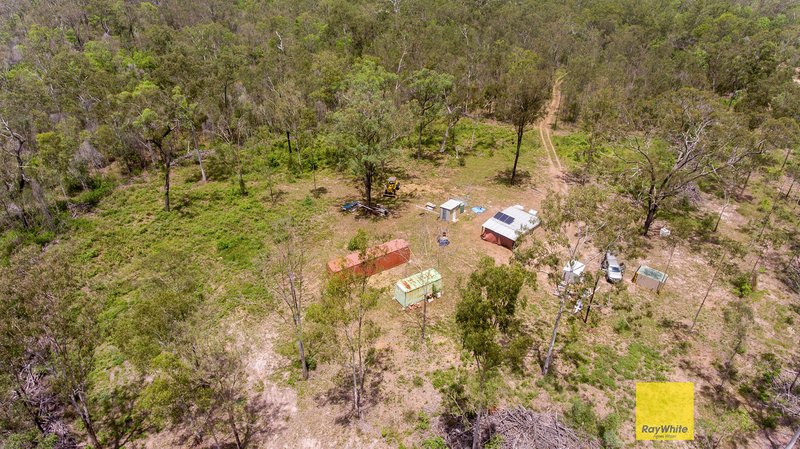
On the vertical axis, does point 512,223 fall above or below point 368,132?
below

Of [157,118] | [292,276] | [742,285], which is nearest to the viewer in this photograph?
[292,276]

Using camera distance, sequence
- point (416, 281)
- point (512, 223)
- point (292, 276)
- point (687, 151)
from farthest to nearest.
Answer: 1. point (512, 223)
2. point (687, 151)
3. point (416, 281)
4. point (292, 276)

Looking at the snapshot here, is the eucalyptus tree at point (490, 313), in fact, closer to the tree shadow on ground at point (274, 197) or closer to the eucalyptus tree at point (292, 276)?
the eucalyptus tree at point (292, 276)

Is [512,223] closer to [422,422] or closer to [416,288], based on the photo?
[416,288]

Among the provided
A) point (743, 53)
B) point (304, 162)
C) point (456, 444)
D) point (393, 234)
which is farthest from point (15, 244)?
point (743, 53)

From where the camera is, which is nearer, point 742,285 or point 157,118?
point 742,285

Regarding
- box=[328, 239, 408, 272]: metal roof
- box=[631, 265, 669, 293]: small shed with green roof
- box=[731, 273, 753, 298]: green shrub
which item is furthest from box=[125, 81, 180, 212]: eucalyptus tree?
box=[731, 273, 753, 298]: green shrub

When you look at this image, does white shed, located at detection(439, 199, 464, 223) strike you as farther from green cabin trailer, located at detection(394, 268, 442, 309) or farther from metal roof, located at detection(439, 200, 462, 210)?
green cabin trailer, located at detection(394, 268, 442, 309)

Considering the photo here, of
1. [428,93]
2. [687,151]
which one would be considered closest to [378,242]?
[428,93]
